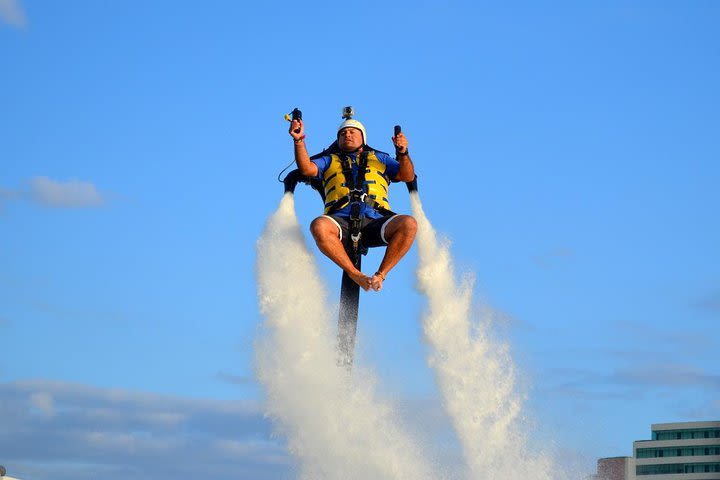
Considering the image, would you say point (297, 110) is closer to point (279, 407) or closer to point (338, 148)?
point (338, 148)

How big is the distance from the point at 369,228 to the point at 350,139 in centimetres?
157

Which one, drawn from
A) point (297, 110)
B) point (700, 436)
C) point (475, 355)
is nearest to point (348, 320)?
point (475, 355)

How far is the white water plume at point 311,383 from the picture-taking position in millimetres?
17375

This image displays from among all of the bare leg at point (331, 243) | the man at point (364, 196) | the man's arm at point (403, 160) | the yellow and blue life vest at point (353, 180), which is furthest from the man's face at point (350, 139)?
the bare leg at point (331, 243)

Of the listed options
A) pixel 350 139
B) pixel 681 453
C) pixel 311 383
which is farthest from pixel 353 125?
pixel 681 453

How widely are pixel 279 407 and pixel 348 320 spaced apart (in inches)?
67.2

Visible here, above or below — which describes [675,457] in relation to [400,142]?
above

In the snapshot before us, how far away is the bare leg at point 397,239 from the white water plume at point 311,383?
1.33m

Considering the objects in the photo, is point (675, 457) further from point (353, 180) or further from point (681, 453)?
point (353, 180)

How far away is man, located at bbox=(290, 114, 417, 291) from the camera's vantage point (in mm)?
17547

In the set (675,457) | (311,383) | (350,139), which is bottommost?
(311,383)

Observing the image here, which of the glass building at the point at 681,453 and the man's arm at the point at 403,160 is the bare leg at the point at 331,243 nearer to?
the man's arm at the point at 403,160

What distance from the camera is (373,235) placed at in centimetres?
1798

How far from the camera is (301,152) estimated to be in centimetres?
1772
